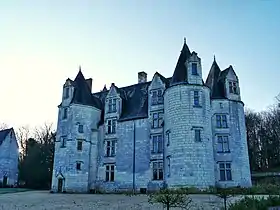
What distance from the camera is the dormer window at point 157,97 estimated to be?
32094 millimetres

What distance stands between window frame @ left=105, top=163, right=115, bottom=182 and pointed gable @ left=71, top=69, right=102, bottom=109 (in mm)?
7411

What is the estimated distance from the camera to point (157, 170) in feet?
100

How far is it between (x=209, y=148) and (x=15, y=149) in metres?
38.7

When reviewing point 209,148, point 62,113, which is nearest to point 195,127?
point 209,148

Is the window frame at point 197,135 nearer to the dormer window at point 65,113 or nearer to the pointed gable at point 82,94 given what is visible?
the pointed gable at point 82,94

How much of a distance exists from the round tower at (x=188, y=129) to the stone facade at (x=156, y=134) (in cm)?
8

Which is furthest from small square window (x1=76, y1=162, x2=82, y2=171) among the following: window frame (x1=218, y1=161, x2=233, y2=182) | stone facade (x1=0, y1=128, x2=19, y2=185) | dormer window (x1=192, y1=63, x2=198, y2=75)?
stone facade (x1=0, y1=128, x2=19, y2=185)

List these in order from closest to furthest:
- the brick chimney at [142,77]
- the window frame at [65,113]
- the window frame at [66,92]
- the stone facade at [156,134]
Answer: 1. the stone facade at [156,134]
2. the window frame at [65,113]
3. the window frame at [66,92]
4. the brick chimney at [142,77]

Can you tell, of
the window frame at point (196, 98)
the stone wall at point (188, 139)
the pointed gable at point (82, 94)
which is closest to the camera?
the stone wall at point (188, 139)

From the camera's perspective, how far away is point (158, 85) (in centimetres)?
3262

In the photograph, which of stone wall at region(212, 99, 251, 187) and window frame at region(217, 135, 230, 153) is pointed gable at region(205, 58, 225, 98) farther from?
window frame at region(217, 135, 230, 153)

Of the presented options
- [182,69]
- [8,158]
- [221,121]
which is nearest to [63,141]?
[182,69]

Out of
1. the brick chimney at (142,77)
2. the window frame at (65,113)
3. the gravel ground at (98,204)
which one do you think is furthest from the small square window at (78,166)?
the gravel ground at (98,204)

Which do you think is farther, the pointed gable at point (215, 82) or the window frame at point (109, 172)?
the window frame at point (109, 172)
